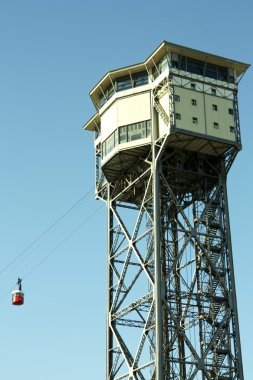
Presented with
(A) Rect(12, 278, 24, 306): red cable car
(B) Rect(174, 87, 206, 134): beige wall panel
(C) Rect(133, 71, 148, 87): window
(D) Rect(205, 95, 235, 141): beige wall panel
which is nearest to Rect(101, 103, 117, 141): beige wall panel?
(C) Rect(133, 71, 148, 87): window

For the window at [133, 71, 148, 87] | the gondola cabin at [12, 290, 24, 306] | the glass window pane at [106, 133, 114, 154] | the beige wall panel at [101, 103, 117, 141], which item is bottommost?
the gondola cabin at [12, 290, 24, 306]

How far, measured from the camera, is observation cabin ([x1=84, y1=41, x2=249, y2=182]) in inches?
2835

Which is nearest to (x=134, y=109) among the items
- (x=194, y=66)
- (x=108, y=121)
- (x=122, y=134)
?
(x=122, y=134)

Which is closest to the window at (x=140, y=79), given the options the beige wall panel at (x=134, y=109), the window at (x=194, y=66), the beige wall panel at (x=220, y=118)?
the beige wall panel at (x=134, y=109)

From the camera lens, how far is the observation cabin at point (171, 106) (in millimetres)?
72000

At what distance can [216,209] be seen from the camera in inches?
2943

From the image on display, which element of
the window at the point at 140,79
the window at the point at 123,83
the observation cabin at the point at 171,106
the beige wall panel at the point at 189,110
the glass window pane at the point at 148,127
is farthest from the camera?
the window at the point at 123,83

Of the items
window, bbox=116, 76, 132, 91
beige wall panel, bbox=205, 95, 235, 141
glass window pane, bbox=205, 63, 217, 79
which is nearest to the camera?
beige wall panel, bbox=205, 95, 235, 141

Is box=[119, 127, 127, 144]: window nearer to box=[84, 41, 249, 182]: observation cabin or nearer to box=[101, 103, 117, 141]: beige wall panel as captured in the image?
box=[84, 41, 249, 182]: observation cabin

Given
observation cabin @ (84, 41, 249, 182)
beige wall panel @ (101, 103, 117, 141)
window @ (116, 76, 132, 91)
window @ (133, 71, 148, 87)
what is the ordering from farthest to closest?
window @ (116, 76, 132, 91), beige wall panel @ (101, 103, 117, 141), window @ (133, 71, 148, 87), observation cabin @ (84, 41, 249, 182)

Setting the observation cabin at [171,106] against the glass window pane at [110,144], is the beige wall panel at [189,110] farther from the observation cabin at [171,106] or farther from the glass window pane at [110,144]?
the glass window pane at [110,144]

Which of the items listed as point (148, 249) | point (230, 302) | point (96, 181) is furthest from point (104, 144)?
point (230, 302)

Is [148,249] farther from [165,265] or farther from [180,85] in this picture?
[180,85]

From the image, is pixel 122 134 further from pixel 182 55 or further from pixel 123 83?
pixel 182 55
